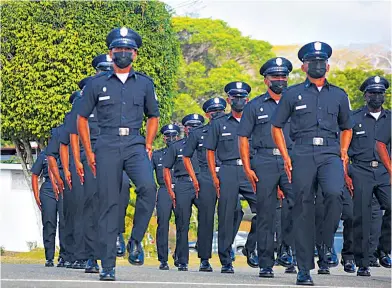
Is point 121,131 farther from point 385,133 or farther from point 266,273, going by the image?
point 385,133

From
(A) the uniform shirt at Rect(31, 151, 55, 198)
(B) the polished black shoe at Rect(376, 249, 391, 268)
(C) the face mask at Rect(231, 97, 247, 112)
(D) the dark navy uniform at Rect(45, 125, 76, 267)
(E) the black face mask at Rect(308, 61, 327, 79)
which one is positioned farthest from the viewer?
(A) the uniform shirt at Rect(31, 151, 55, 198)

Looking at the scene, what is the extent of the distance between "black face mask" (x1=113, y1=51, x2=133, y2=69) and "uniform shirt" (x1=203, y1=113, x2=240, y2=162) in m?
4.00

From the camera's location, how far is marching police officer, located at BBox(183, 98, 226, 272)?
19.0 meters

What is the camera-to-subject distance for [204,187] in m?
19.1

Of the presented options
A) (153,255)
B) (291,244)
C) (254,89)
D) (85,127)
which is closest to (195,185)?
(291,244)

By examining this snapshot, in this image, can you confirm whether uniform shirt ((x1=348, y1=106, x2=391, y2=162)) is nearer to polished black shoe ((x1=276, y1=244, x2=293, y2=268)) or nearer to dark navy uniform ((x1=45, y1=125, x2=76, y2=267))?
polished black shoe ((x1=276, y1=244, x2=293, y2=268))

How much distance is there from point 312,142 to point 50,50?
1971 centimetres

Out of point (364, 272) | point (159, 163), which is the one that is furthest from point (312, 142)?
point (159, 163)

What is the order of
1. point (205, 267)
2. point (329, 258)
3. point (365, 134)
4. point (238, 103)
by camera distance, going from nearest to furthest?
point (329, 258) → point (365, 134) → point (238, 103) → point (205, 267)

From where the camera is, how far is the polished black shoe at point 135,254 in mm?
13602

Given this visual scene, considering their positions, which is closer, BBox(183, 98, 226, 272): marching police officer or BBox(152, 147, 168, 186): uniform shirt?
BBox(183, 98, 226, 272): marching police officer

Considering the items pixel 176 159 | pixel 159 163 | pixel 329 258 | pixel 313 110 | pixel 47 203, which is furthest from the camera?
pixel 159 163

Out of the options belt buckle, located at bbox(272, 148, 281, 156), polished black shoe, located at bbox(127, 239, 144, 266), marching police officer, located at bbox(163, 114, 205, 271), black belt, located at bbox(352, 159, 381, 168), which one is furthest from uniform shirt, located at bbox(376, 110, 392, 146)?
marching police officer, located at bbox(163, 114, 205, 271)

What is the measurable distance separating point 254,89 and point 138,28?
38.3 m
